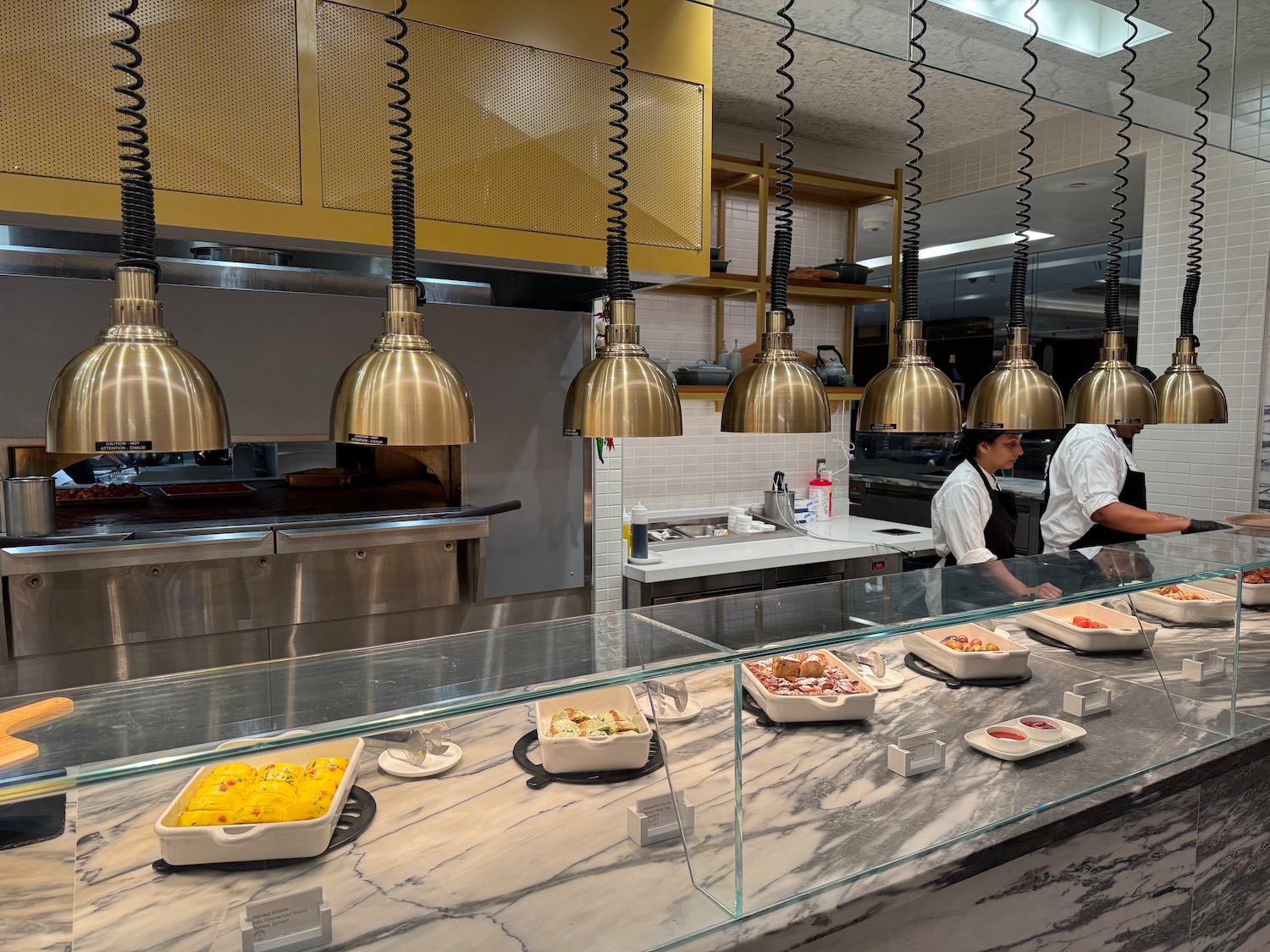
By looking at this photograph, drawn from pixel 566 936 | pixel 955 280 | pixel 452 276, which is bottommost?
pixel 566 936

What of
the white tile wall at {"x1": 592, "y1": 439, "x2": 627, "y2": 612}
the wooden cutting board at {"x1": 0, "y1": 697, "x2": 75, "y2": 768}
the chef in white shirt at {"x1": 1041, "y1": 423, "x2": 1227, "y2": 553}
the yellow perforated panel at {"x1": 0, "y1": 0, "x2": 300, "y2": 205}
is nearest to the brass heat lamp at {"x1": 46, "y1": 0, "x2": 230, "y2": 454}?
the wooden cutting board at {"x1": 0, "y1": 697, "x2": 75, "y2": 768}

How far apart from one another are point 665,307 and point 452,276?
5.85ft

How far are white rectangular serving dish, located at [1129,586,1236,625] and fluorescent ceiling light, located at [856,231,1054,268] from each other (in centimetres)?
475

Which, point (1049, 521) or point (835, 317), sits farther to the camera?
point (835, 317)

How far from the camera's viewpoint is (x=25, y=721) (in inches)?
53.1

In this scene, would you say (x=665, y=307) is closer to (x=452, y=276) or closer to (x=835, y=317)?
(x=835, y=317)

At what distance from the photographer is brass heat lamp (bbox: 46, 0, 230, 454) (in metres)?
1.03

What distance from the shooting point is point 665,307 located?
4.94 metres

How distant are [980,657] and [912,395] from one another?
2.83ft

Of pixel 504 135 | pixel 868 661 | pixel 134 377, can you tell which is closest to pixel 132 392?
pixel 134 377

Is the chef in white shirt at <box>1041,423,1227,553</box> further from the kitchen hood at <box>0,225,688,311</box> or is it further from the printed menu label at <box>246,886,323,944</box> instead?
the printed menu label at <box>246,886,323,944</box>

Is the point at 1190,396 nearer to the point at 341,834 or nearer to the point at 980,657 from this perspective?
the point at 980,657

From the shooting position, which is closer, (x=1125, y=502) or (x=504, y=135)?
(x=504, y=135)

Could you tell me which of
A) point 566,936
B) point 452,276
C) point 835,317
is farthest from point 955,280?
point 566,936
